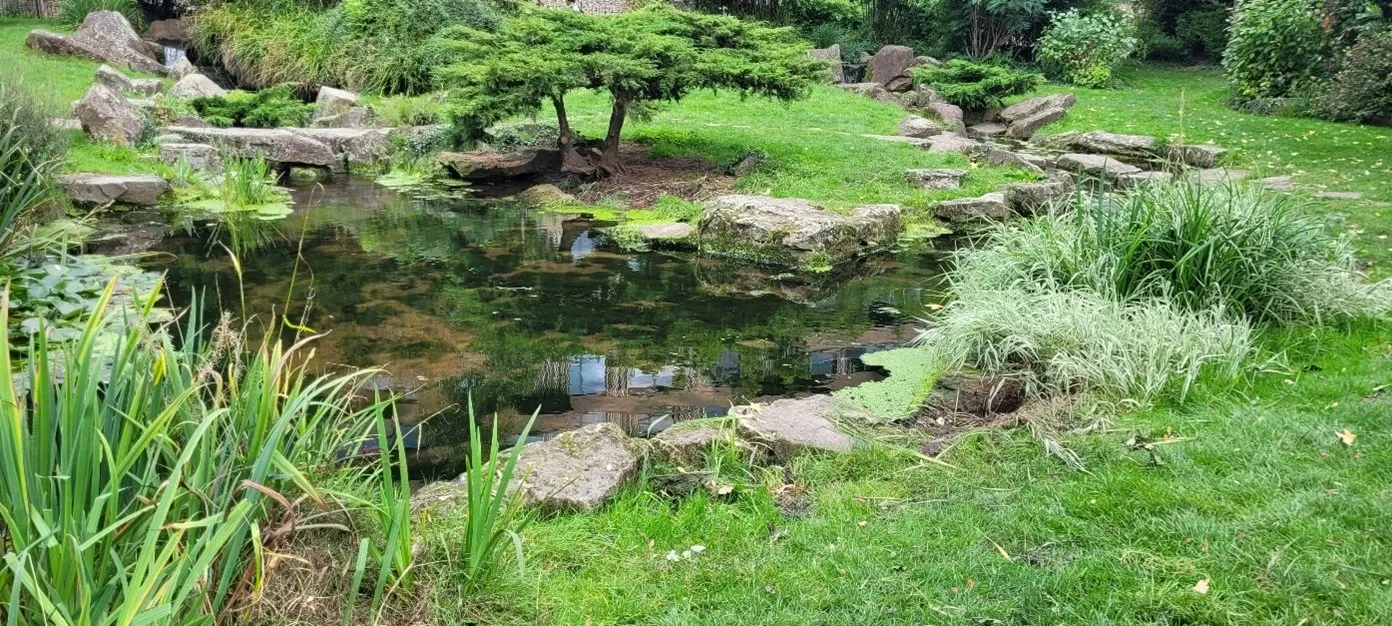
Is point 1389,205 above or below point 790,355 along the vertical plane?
above

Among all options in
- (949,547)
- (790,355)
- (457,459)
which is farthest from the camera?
(790,355)

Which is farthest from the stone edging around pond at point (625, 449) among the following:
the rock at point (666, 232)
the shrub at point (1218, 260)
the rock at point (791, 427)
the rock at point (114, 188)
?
the rock at point (114, 188)

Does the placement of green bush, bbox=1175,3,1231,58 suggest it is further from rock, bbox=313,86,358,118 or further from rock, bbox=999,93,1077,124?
rock, bbox=313,86,358,118

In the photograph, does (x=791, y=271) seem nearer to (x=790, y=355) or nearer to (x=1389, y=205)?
(x=790, y=355)

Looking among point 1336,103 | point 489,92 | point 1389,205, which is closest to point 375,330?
point 489,92

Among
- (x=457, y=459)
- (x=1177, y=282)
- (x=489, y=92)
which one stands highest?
(x=489, y=92)

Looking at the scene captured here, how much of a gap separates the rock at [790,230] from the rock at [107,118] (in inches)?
271

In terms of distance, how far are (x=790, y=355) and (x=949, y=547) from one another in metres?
2.74

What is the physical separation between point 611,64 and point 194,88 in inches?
319

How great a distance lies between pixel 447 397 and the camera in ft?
16.3

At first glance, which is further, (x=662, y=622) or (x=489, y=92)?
(x=489, y=92)

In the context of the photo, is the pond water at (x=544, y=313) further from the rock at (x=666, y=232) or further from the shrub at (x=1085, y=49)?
the shrub at (x=1085, y=49)

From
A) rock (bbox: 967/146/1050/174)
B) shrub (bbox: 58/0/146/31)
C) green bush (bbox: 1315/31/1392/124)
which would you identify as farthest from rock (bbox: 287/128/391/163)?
green bush (bbox: 1315/31/1392/124)

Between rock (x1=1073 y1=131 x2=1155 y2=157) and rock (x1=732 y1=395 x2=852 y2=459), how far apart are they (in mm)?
10054
